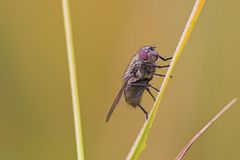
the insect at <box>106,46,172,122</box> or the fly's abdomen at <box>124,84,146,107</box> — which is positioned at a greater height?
the insect at <box>106,46,172,122</box>

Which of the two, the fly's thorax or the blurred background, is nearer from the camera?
the fly's thorax

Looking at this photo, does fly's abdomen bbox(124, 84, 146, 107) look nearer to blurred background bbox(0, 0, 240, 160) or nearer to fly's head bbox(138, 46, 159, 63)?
fly's head bbox(138, 46, 159, 63)

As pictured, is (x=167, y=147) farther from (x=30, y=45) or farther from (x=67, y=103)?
(x=30, y=45)

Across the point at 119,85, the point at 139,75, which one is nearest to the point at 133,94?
the point at 139,75

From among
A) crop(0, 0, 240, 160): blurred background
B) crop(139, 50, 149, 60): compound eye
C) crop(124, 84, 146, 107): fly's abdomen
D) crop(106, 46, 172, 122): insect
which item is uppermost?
crop(139, 50, 149, 60): compound eye

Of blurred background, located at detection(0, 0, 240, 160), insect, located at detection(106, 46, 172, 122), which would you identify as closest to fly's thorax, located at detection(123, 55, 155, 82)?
insect, located at detection(106, 46, 172, 122)

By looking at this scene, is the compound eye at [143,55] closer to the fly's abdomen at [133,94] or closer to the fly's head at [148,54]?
the fly's head at [148,54]

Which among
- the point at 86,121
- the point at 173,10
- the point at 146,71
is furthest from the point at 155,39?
the point at 146,71

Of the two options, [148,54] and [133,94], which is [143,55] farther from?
[133,94]

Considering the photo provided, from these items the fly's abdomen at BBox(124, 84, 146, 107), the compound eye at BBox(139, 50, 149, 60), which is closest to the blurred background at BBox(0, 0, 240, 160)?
the fly's abdomen at BBox(124, 84, 146, 107)
